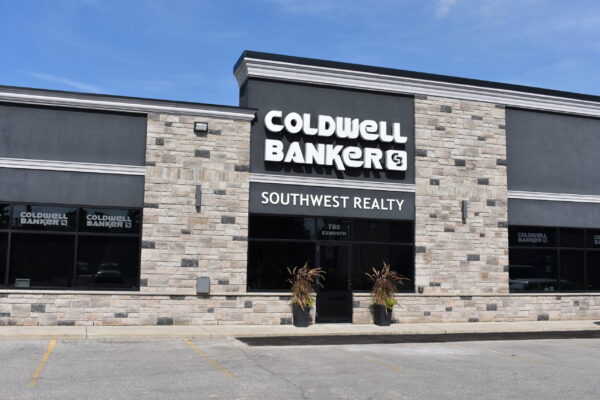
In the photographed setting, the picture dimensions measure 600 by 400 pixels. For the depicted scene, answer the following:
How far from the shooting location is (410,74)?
22125mm

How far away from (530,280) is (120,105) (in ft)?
51.0

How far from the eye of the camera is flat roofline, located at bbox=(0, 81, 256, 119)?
18.4m

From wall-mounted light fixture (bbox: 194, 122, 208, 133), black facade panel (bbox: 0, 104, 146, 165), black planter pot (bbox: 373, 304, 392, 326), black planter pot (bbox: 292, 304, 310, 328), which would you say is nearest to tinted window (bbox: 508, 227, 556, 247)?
black planter pot (bbox: 373, 304, 392, 326)

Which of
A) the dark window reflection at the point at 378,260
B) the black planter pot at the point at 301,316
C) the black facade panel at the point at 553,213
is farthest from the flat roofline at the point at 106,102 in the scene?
the black facade panel at the point at 553,213

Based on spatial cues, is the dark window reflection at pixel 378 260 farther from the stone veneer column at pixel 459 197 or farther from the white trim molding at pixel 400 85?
the white trim molding at pixel 400 85

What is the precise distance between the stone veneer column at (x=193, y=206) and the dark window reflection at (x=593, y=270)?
13.3 metres

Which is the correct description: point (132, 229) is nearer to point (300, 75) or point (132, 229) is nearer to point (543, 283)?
point (300, 75)

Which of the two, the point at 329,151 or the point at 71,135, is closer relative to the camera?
the point at 71,135

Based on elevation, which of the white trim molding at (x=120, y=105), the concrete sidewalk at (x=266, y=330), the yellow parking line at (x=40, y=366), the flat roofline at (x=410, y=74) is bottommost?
the yellow parking line at (x=40, y=366)

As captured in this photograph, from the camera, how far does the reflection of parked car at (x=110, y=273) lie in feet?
61.2

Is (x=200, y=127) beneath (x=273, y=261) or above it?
above

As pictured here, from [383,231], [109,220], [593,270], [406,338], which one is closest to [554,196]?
[593,270]

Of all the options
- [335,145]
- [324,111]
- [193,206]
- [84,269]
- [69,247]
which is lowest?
[84,269]

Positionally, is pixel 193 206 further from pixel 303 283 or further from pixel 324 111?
pixel 324 111
